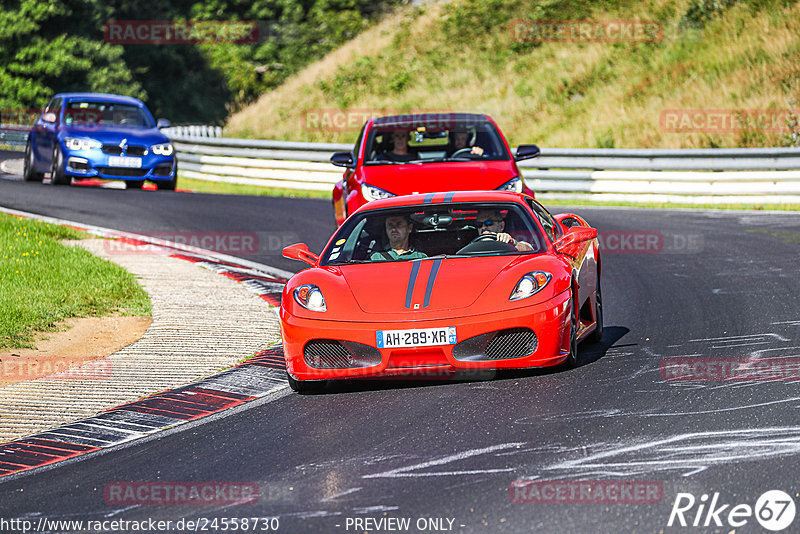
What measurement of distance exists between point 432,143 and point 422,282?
23.3 ft

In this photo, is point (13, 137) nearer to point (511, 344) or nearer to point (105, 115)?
point (105, 115)

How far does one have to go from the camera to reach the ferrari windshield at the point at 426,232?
875cm

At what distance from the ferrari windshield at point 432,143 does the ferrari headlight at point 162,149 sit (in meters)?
7.75

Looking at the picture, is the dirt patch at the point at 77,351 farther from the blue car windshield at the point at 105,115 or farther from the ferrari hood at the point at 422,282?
the blue car windshield at the point at 105,115

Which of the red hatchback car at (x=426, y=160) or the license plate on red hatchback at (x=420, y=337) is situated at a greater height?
the license plate on red hatchback at (x=420, y=337)

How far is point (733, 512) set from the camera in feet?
16.3

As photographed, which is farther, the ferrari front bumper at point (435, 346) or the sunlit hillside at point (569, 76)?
the sunlit hillside at point (569, 76)

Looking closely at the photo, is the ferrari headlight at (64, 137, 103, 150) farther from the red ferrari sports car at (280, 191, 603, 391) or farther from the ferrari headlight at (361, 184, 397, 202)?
the red ferrari sports car at (280, 191, 603, 391)

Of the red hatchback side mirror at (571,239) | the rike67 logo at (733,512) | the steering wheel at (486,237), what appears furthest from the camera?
the steering wheel at (486,237)

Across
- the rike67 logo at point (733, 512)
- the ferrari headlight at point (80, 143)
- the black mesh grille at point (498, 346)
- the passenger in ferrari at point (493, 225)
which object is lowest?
the ferrari headlight at point (80, 143)

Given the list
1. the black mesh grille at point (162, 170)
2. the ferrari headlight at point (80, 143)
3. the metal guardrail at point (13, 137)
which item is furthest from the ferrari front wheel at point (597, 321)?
the metal guardrail at point (13, 137)

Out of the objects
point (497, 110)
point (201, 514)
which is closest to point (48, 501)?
point (201, 514)

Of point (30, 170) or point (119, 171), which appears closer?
point (119, 171)

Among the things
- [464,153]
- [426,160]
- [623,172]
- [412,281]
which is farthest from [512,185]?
[623,172]
